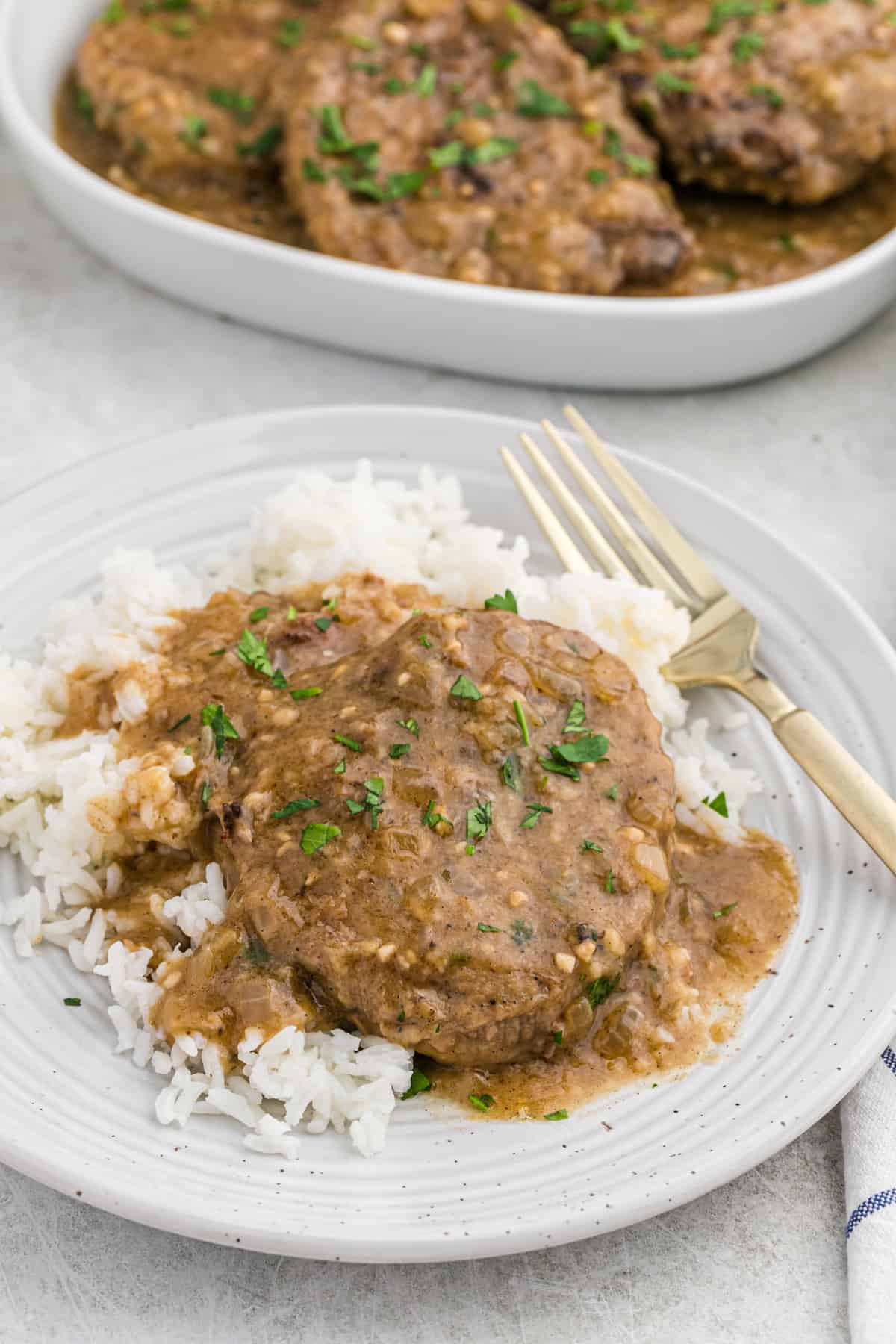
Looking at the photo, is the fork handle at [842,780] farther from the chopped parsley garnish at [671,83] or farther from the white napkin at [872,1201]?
the chopped parsley garnish at [671,83]

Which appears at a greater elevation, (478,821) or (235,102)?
(478,821)

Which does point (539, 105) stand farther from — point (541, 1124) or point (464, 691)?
point (541, 1124)

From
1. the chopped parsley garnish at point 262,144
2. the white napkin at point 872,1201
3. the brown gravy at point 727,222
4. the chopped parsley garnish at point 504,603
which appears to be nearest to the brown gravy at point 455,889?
the chopped parsley garnish at point 504,603

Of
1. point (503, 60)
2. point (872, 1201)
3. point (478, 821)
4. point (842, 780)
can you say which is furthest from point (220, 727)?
point (503, 60)

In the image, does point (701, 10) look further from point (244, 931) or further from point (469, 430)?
point (244, 931)

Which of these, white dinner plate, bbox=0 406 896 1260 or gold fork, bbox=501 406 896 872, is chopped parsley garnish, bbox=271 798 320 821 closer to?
white dinner plate, bbox=0 406 896 1260

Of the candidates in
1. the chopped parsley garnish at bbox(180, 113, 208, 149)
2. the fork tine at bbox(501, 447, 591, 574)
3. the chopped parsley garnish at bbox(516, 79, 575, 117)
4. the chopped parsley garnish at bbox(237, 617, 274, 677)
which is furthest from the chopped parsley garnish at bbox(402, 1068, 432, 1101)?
the chopped parsley garnish at bbox(180, 113, 208, 149)
